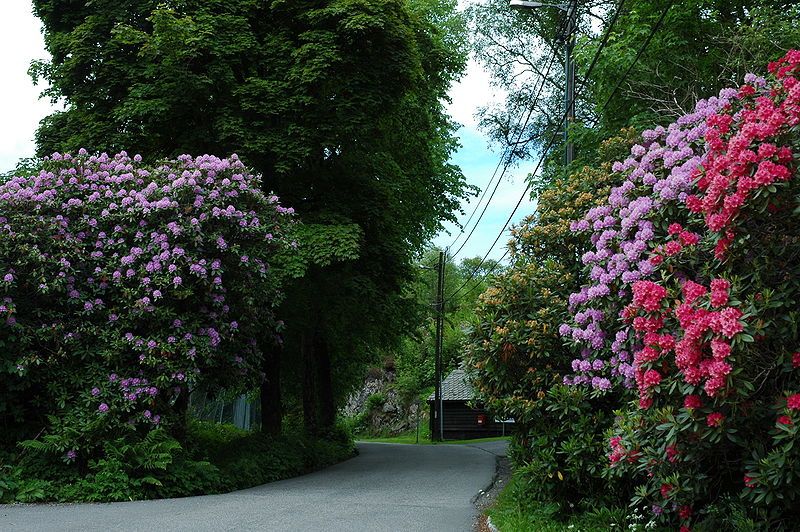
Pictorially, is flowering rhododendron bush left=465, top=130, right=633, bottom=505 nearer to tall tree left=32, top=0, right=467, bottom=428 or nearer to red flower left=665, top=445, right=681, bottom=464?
red flower left=665, top=445, right=681, bottom=464

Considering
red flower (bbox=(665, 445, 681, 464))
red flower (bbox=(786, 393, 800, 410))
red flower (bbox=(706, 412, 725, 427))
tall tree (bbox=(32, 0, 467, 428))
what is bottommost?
red flower (bbox=(665, 445, 681, 464))

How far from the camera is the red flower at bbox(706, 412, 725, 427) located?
571 cm

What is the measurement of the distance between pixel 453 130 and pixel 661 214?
75.4 ft

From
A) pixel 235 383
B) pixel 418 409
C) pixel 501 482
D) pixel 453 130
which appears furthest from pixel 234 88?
pixel 418 409

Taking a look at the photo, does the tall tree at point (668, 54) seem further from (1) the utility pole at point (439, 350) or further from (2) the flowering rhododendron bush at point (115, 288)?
(1) the utility pole at point (439, 350)

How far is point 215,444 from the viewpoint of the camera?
18.1 metres

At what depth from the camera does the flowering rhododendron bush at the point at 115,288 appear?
12344 mm

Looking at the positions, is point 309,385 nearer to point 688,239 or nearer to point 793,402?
point 688,239

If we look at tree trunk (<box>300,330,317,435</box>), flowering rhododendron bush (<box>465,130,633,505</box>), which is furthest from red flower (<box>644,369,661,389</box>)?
tree trunk (<box>300,330,317,435</box>)

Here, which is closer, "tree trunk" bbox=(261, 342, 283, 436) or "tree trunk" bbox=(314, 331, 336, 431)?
"tree trunk" bbox=(261, 342, 283, 436)

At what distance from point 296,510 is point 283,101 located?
9.50m

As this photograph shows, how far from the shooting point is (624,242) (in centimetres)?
848

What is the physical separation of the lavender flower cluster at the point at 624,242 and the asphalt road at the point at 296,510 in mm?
2851

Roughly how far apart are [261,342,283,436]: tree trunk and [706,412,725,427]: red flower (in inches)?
557
